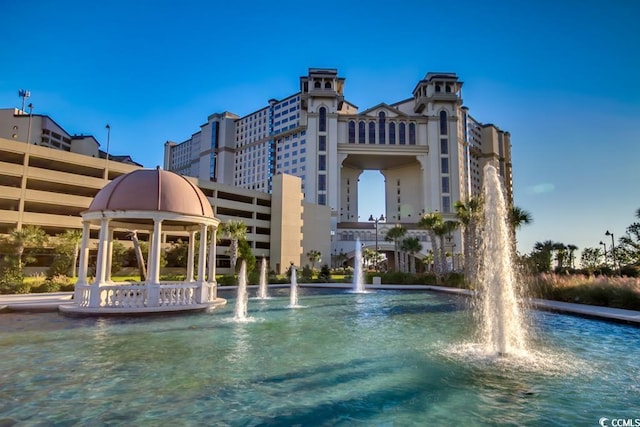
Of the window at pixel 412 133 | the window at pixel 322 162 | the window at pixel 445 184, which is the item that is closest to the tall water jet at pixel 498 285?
the window at pixel 322 162

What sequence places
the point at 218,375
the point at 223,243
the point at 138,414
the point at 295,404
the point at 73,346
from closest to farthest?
the point at 138,414
the point at 295,404
the point at 218,375
the point at 73,346
the point at 223,243

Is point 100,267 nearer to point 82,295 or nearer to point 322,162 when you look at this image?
point 82,295

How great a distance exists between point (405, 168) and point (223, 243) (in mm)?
64827

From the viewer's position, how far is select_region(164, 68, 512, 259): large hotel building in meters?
101

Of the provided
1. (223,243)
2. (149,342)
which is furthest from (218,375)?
(223,243)

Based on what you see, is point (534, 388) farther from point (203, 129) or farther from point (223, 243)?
A: point (203, 129)

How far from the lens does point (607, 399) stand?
6812mm

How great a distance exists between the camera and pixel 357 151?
103 m

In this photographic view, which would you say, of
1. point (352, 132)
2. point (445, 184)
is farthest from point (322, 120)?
point (445, 184)

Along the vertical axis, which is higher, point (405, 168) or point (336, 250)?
point (405, 168)

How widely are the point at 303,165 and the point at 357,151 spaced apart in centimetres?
1721

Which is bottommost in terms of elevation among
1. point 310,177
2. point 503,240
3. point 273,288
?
point 273,288

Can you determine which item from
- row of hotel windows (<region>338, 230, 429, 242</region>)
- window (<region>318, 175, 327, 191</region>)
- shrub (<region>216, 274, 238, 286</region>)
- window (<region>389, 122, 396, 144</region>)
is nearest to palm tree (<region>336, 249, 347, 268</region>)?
row of hotel windows (<region>338, 230, 429, 242</region>)

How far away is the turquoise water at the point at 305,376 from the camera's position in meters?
6.08
